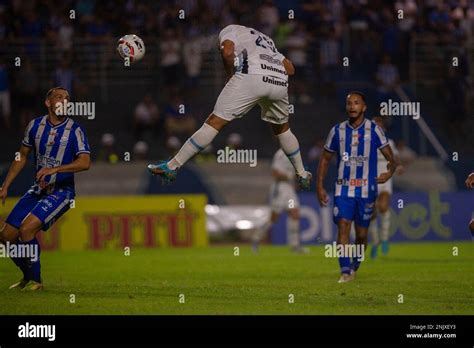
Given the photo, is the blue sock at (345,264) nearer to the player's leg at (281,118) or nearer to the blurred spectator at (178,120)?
the player's leg at (281,118)

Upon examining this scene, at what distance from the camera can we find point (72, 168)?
12125mm

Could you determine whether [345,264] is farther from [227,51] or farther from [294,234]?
[294,234]

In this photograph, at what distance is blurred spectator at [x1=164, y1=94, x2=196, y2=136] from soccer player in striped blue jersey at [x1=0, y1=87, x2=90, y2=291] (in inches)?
490

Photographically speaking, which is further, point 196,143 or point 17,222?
point 17,222

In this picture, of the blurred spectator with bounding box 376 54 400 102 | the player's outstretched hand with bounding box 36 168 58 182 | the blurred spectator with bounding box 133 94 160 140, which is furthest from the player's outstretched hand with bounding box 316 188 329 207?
the blurred spectator with bounding box 133 94 160 140

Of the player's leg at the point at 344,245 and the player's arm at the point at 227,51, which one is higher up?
the player's arm at the point at 227,51

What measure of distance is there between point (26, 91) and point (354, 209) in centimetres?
1251

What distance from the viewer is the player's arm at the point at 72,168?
1189 cm

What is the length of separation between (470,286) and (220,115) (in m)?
3.67

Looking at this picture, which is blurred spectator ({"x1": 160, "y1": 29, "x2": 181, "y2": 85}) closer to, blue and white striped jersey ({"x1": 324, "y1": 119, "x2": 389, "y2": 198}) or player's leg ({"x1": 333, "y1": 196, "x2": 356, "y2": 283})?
blue and white striped jersey ({"x1": 324, "y1": 119, "x2": 389, "y2": 198})

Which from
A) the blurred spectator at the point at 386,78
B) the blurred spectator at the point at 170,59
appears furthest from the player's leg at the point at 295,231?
the blurred spectator at the point at 170,59

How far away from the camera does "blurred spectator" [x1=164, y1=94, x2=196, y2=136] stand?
82.0ft

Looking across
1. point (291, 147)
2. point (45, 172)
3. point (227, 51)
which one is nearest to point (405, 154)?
point (291, 147)

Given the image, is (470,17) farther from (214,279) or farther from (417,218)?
(214,279)
